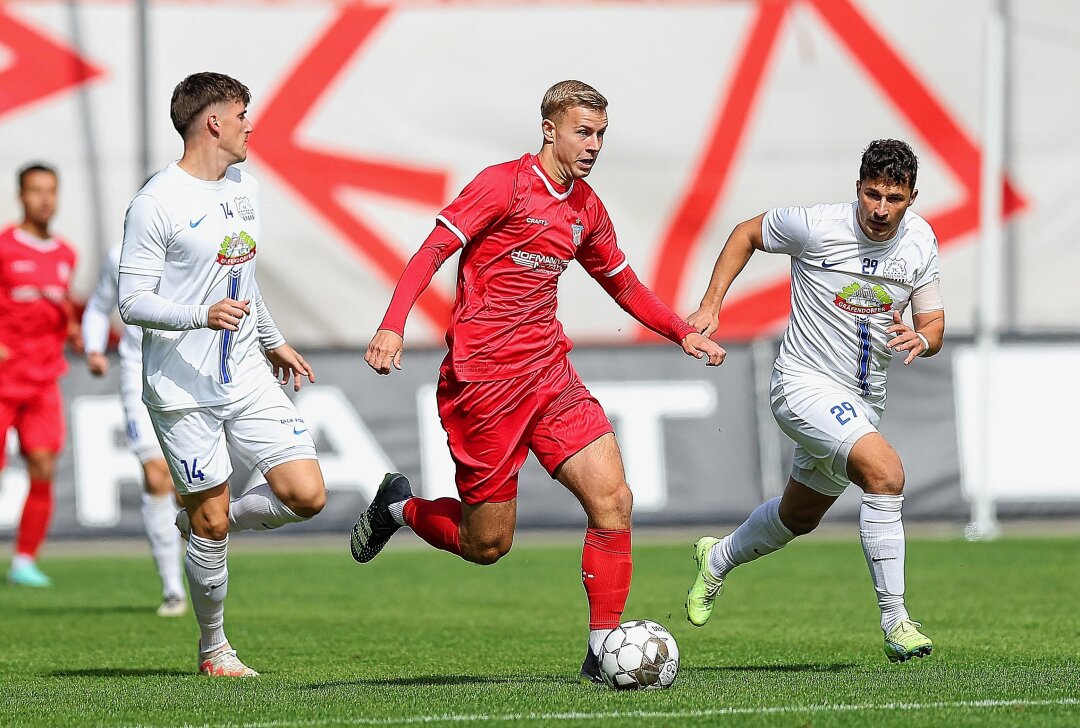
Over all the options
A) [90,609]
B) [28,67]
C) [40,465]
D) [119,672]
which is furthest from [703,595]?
[28,67]

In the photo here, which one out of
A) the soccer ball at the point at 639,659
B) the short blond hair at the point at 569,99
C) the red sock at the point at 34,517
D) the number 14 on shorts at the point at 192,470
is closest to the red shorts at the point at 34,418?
the red sock at the point at 34,517

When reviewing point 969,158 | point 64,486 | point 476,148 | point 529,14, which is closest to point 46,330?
point 64,486

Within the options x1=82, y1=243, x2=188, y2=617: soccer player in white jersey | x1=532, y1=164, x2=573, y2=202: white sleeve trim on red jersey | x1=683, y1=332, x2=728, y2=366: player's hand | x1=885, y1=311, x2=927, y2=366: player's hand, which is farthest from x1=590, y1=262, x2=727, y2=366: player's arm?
x1=82, y1=243, x2=188, y2=617: soccer player in white jersey

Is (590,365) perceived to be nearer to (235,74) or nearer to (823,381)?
(235,74)

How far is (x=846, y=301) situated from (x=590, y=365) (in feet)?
25.5

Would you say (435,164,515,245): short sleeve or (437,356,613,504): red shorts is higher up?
(435,164,515,245): short sleeve

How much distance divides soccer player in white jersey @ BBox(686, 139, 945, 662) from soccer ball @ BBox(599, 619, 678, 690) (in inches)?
45.5

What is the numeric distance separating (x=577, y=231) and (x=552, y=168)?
0.28 m

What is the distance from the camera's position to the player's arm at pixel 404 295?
606 cm

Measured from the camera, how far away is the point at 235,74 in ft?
57.4

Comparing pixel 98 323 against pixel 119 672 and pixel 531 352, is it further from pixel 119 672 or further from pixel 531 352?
pixel 531 352

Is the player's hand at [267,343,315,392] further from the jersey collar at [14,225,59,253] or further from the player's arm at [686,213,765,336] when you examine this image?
the jersey collar at [14,225,59,253]

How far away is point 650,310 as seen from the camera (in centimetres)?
700

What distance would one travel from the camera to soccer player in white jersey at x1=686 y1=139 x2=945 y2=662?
708cm
